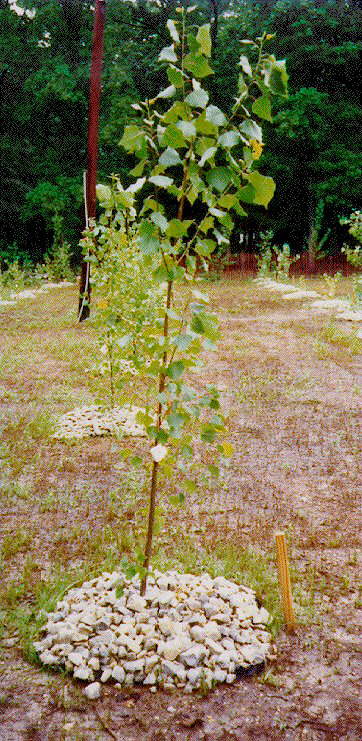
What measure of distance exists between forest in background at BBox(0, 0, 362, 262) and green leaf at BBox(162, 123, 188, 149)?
2278cm

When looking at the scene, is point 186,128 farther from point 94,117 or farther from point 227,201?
point 94,117

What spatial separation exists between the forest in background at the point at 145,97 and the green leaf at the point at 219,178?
2279 cm

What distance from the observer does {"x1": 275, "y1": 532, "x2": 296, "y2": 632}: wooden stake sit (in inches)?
114

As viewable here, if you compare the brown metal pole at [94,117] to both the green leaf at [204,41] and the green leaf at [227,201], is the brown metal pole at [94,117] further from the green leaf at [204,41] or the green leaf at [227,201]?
the green leaf at [204,41]

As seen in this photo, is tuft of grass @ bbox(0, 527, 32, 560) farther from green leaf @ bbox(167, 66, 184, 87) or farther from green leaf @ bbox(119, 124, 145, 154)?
green leaf @ bbox(167, 66, 184, 87)

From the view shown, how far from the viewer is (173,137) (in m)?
2.12

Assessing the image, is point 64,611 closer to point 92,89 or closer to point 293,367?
point 293,367

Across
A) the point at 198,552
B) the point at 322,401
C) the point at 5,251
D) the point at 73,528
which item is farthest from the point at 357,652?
the point at 5,251

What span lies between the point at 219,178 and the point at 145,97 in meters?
24.7

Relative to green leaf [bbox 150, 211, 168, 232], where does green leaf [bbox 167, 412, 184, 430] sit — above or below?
below

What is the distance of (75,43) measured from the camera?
89.1 feet

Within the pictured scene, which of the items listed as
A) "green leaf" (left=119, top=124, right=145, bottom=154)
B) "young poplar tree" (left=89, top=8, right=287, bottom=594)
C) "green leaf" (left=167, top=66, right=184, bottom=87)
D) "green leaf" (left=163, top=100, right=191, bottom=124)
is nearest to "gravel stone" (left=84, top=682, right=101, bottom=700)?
"young poplar tree" (left=89, top=8, right=287, bottom=594)

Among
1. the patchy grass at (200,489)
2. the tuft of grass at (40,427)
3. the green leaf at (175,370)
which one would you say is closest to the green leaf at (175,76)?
the green leaf at (175,370)

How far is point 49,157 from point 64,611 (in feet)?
87.3
